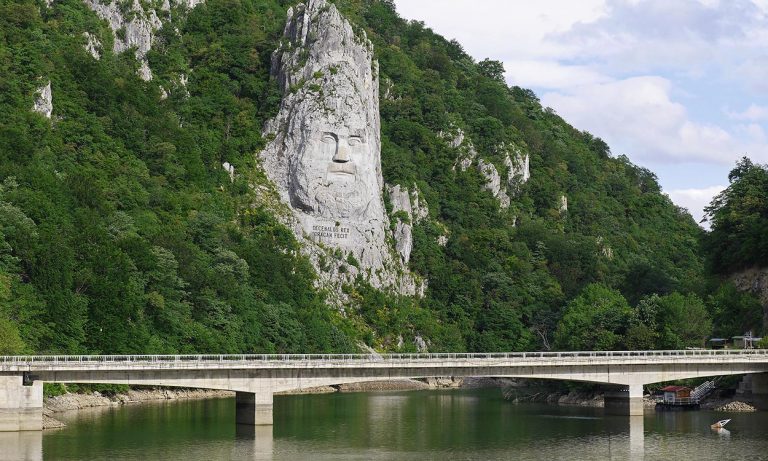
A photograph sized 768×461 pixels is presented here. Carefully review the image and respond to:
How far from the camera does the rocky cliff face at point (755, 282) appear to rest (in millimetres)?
127875

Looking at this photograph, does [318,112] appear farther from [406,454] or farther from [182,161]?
[406,454]

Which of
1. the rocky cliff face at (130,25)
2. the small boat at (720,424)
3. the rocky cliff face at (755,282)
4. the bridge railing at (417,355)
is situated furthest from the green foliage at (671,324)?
the rocky cliff face at (130,25)

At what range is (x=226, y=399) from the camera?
418 ft

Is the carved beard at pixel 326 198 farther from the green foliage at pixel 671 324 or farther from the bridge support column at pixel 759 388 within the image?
the bridge support column at pixel 759 388

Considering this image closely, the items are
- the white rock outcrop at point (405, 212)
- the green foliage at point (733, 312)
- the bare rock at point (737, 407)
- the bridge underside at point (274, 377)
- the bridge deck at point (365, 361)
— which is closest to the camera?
the bridge underside at point (274, 377)

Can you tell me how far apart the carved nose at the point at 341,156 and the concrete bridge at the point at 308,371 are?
7249 centimetres

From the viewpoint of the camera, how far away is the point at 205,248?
148250 millimetres

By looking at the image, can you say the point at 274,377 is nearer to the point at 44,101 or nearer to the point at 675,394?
the point at 675,394

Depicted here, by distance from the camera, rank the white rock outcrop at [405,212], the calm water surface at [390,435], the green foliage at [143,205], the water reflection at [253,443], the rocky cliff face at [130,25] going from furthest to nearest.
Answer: the white rock outcrop at [405,212], the rocky cliff face at [130,25], the green foliage at [143,205], the calm water surface at [390,435], the water reflection at [253,443]

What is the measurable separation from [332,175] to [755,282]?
64480 millimetres

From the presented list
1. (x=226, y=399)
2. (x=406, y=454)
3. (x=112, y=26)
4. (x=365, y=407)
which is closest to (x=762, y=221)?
(x=365, y=407)

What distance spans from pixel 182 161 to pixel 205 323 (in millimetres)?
38084

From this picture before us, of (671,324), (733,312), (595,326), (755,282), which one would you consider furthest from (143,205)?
(755,282)

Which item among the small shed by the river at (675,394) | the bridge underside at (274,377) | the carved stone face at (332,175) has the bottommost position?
the small shed by the river at (675,394)
